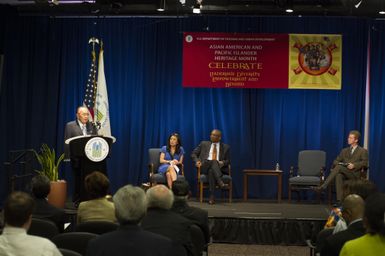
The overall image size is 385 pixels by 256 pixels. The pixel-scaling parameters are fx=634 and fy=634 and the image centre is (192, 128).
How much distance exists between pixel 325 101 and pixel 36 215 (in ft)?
24.0

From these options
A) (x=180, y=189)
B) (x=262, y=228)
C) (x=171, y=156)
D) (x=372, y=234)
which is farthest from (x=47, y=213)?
(x=171, y=156)

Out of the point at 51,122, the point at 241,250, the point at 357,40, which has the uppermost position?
the point at 357,40

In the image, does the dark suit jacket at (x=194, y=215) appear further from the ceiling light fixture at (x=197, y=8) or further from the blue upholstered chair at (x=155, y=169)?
the ceiling light fixture at (x=197, y=8)

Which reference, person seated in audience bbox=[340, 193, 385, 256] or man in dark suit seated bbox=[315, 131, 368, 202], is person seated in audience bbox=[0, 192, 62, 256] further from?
man in dark suit seated bbox=[315, 131, 368, 202]

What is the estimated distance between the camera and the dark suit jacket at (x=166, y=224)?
408cm

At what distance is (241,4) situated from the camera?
34.0ft

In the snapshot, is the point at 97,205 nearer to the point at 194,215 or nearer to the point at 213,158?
the point at 194,215

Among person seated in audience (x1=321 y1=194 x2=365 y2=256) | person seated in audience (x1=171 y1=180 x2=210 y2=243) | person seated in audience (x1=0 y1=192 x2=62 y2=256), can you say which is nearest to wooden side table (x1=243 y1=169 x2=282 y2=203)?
person seated in audience (x1=171 y1=180 x2=210 y2=243)

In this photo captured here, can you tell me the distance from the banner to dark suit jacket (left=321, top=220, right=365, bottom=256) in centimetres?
744

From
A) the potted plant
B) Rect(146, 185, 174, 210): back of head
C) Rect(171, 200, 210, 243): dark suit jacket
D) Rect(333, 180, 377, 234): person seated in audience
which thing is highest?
Rect(333, 180, 377, 234): person seated in audience

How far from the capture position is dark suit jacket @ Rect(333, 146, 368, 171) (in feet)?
32.1

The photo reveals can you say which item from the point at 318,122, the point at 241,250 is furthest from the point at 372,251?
the point at 318,122

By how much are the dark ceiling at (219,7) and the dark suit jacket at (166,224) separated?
21.6 ft

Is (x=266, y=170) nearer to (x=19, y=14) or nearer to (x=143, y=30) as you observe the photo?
(x=143, y=30)
